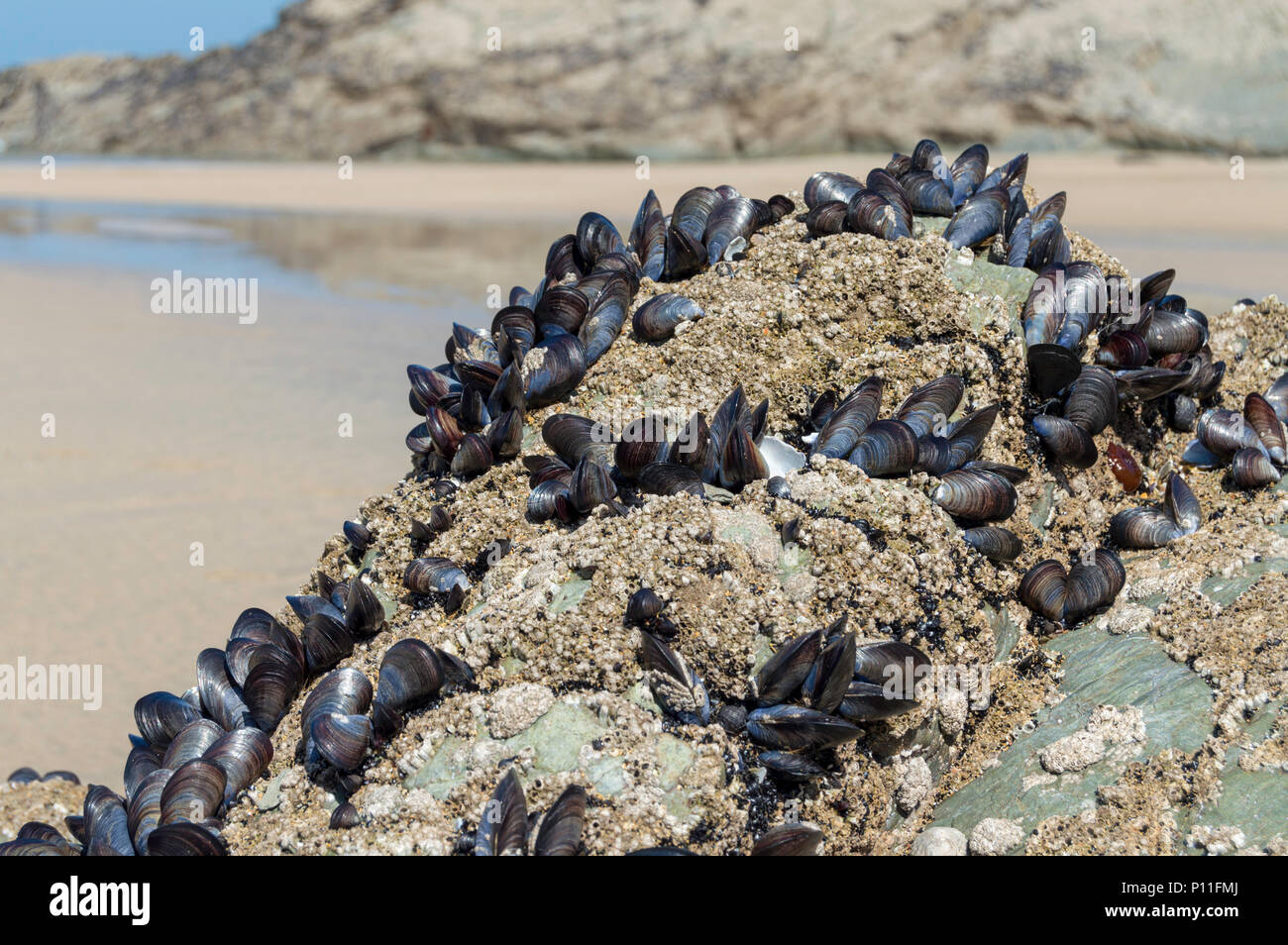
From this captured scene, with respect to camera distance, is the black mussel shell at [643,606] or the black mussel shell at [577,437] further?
the black mussel shell at [577,437]

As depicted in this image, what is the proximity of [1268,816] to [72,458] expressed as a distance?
27.1 feet

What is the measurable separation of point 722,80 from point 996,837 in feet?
116

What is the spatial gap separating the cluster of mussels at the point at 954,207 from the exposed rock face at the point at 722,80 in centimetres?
2720

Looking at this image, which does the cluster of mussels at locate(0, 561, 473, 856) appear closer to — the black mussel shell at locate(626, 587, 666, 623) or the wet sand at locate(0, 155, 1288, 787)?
the black mussel shell at locate(626, 587, 666, 623)

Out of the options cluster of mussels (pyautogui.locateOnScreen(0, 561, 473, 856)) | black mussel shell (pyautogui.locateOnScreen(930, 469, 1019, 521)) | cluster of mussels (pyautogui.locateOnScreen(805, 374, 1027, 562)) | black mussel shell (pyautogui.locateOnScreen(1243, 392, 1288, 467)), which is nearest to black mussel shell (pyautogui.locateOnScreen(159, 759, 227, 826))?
cluster of mussels (pyautogui.locateOnScreen(0, 561, 473, 856))

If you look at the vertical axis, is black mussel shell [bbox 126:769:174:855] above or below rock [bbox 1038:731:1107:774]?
below

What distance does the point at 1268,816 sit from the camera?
2.42 meters

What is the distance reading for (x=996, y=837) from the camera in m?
2.60

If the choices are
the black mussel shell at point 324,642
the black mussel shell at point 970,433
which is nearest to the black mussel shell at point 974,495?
the black mussel shell at point 970,433

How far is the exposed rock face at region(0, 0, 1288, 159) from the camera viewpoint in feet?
97.6

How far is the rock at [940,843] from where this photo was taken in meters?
2.62

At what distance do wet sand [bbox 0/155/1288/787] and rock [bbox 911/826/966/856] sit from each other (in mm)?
3518

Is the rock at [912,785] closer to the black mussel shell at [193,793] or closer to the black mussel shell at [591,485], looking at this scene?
the black mussel shell at [591,485]

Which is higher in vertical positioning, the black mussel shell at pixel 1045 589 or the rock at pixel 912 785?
the black mussel shell at pixel 1045 589
